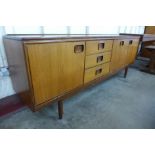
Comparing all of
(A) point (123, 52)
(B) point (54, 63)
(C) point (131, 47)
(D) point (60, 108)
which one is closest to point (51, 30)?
(B) point (54, 63)

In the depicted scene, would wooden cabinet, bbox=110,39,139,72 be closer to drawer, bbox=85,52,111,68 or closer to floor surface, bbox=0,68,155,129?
drawer, bbox=85,52,111,68

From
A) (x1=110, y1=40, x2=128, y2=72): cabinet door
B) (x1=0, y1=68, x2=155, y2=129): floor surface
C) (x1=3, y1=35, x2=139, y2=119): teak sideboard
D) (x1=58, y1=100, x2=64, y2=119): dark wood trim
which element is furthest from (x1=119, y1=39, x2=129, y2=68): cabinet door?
(x1=58, y1=100, x2=64, y2=119): dark wood trim

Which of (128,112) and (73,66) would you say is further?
(128,112)

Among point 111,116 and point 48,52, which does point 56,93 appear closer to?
point 48,52

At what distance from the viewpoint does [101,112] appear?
4.44 ft

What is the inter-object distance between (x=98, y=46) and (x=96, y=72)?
0.28 meters

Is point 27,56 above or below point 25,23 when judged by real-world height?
below

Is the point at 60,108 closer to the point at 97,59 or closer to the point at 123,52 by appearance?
the point at 97,59

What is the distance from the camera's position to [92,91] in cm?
174

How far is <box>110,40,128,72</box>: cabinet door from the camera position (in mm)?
1499

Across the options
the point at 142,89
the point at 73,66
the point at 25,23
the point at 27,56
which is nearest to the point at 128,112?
the point at 142,89

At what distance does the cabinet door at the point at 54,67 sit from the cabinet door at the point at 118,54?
1.82 feet

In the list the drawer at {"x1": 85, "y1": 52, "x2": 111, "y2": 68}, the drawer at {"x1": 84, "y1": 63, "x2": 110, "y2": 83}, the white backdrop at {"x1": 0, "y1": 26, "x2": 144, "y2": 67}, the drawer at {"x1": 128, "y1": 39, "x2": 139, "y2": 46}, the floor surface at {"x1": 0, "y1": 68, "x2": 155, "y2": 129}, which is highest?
the white backdrop at {"x1": 0, "y1": 26, "x2": 144, "y2": 67}
